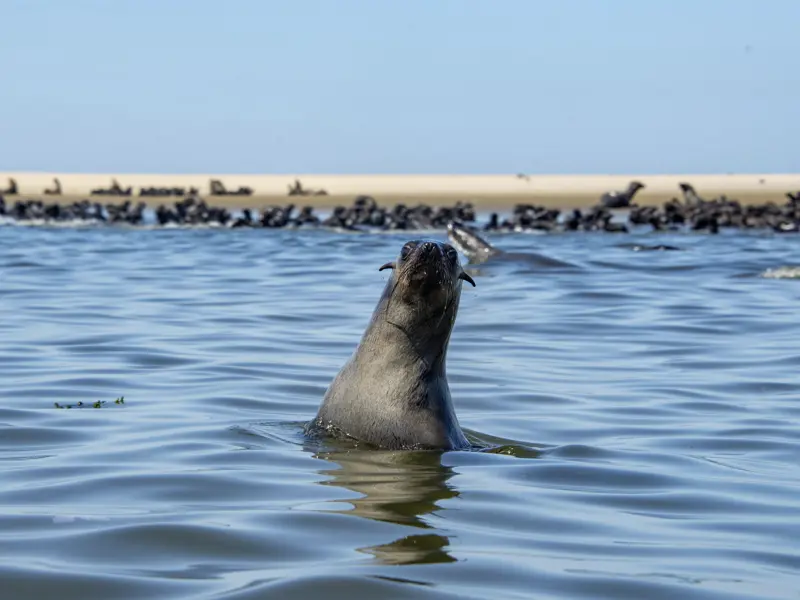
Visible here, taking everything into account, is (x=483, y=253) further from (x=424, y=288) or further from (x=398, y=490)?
(x=398, y=490)

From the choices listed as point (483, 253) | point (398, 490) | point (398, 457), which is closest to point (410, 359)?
point (398, 457)

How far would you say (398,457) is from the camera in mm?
7258

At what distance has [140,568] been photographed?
5.00 metres

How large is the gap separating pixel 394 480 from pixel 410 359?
0.91m

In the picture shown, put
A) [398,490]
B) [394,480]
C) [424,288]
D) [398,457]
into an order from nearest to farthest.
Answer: [398,490]
[394,480]
[398,457]
[424,288]

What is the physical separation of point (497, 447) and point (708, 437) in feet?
4.86

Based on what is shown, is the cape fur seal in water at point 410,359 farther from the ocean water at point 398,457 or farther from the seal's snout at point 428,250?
the ocean water at point 398,457

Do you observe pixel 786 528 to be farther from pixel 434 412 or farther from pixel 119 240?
pixel 119 240

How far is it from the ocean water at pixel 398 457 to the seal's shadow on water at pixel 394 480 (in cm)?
2

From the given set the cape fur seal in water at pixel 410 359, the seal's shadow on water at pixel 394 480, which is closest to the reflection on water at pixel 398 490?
the seal's shadow on water at pixel 394 480

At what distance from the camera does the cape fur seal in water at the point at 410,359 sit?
24.3ft

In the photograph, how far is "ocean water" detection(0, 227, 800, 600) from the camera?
200 inches

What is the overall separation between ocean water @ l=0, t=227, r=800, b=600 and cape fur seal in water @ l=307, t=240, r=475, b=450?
0.16m

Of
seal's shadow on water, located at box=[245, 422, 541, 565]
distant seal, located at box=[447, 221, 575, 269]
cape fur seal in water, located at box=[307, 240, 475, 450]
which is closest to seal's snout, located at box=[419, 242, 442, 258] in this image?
cape fur seal in water, located at box=[307, 240, 475, 450]
